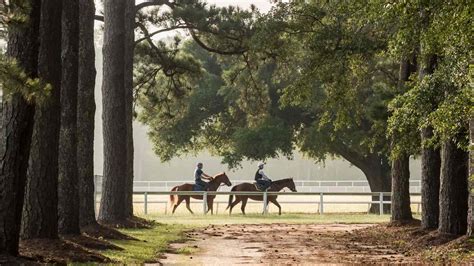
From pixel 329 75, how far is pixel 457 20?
10878 millimetres

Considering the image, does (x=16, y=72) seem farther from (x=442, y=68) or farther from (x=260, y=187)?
(x=260, y=187)

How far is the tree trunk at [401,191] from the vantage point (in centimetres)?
2575

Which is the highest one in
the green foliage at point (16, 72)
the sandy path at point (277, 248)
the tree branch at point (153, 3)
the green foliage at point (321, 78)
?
the tree branch at point (153, 3)

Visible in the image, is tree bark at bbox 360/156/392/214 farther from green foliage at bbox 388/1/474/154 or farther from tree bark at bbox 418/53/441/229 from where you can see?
green foliage at bbox 388/1/474/154

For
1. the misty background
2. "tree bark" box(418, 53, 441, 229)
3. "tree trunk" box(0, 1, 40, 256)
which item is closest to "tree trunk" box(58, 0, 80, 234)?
"tree trunk" box(0, 1, 40, 256)

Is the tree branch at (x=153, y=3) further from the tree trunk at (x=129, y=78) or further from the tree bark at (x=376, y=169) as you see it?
the tree bark at (x=376, y=169)

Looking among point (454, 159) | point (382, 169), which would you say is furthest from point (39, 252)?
point (382, 169)

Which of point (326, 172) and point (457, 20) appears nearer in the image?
point (457, 20)

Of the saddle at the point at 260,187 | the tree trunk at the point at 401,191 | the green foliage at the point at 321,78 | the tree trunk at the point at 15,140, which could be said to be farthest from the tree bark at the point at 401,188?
the tree trunk at the point at 15,140

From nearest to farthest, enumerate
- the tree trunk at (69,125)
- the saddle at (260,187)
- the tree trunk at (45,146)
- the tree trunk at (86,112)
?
the tree trunk at (45,146), the tree trunk at (69,125), the tree trunk at (86,112), the saddle at (260,187)

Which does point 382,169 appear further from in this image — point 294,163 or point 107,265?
point 294,163

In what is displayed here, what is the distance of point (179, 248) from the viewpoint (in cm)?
1822

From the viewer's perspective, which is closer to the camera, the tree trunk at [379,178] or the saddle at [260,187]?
the saddle at [260,187]

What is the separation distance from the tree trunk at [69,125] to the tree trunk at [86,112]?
7.81 feet
